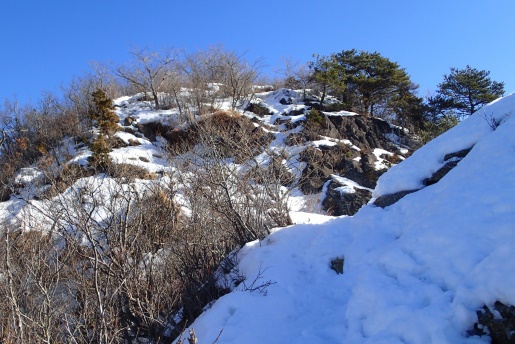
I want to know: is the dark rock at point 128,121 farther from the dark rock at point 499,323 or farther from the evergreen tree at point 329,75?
the dark rock at point 499,323

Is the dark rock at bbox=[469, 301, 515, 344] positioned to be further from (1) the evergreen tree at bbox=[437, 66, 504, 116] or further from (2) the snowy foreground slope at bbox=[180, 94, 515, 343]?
(1) the evergreen tree at bbox=[437, 66, 504, 116]

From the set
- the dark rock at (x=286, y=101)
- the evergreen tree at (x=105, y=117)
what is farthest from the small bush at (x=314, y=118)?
the evergreen tree at (x=105, y=117)

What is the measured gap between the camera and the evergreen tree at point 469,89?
2327cm

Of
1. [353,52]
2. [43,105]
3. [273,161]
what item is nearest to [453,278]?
[273,161]

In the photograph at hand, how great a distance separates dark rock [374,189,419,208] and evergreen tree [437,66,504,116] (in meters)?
20.7

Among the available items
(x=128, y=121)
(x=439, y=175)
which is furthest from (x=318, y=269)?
(x=128, y=121)

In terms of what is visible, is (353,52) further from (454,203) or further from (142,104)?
(454,203)

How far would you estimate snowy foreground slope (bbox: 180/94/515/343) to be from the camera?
3.31 meters

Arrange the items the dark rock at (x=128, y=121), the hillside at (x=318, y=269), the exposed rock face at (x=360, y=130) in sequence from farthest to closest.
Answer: the dark rock at (x=128, y=121)
the exposed rock face at (x=360, y=130)
the hillside at (x=318, y=269)

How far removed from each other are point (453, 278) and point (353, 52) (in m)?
27.8

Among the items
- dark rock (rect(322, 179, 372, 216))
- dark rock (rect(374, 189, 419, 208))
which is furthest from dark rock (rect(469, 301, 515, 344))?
dark rock (rect(322, 179, 372, 216))

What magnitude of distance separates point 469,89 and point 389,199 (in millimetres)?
22215

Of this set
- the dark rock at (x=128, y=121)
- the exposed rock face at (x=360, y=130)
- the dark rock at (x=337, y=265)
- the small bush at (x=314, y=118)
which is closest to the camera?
the dark rock at (x=337, y=265)

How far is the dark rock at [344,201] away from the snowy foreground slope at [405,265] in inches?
397
